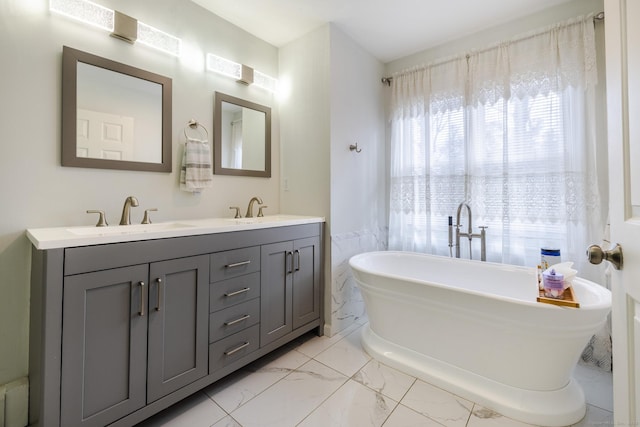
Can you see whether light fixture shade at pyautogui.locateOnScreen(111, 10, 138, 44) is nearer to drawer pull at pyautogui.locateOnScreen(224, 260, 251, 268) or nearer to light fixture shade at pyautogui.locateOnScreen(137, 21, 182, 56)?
light fixture shade at pyautogui.locateOnScreen(137, 21, 182, 56)

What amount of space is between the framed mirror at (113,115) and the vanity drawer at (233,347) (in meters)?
1.21

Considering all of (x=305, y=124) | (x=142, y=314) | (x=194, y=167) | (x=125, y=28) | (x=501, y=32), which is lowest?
(x=142, y=314)

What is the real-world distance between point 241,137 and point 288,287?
1310 mm

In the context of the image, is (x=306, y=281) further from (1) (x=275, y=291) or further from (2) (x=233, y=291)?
(2) (x=233, y=291)

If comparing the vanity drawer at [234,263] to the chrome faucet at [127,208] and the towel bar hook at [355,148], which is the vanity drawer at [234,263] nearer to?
the chrome faucet at [127,208]

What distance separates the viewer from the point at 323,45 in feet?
7.63

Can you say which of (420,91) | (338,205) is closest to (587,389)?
(338,205)

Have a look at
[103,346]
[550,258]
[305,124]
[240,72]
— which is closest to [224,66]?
[240,72]

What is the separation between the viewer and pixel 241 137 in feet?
7.73

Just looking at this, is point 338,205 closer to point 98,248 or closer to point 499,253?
point 499,253

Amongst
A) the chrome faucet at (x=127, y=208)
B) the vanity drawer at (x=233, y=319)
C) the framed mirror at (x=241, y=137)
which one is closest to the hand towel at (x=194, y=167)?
the framed mirror at (x=241, y=137)

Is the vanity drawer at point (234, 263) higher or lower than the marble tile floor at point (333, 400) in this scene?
higher

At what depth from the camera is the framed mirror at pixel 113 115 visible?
1.53 metres

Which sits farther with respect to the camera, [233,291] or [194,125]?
[194,125]
